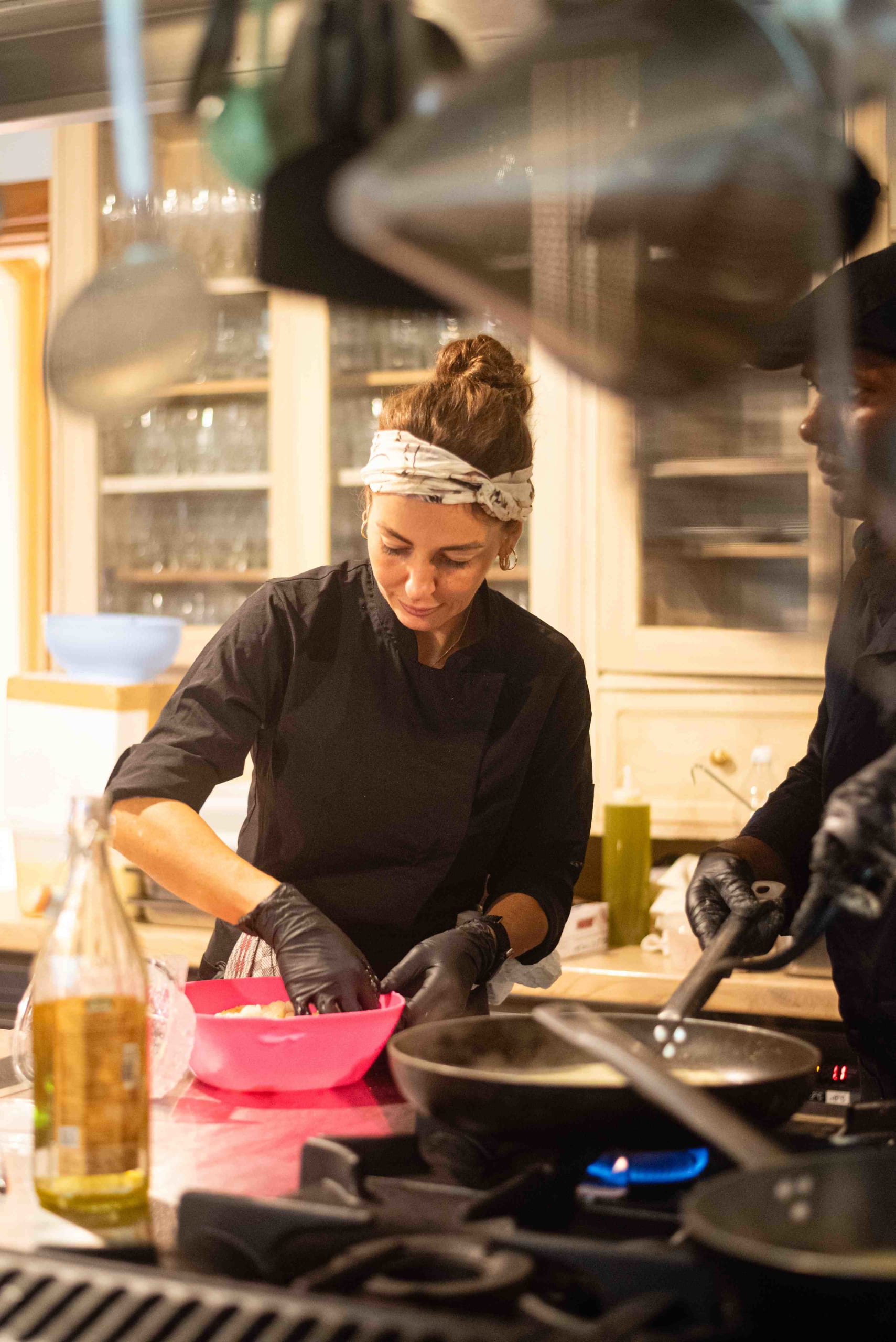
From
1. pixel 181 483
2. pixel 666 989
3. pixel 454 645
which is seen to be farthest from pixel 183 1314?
pixel 181 483

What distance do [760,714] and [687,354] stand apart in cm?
204

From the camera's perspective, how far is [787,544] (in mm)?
972

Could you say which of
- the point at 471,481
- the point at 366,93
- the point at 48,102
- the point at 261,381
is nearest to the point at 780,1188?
the point at 366,93

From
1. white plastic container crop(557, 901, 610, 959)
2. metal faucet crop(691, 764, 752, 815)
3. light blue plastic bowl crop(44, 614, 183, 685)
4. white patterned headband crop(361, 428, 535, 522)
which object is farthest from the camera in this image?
light blue plastic bowl crop(44, 614, 183, 685)

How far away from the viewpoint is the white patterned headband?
1.61 m

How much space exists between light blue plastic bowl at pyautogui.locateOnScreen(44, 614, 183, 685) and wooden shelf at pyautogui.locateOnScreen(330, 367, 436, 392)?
27.0 inches

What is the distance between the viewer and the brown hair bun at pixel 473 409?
165 centimetres

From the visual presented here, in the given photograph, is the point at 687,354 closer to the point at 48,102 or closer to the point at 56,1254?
the point at 56,1254

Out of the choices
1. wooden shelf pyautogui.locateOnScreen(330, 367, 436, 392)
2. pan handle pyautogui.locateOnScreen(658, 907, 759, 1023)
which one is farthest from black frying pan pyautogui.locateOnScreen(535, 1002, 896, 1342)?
wooden shelf pyautogui.locateOnScreen(330, 367, 436, 392)

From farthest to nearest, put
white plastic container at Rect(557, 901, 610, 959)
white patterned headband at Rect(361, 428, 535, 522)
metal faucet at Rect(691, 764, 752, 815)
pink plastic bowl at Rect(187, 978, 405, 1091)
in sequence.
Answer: metal faucet at Rect(691, 764, 752, 815)
white plastic container at Rect(557, 901, 610, 959)
white patterned headband at Rect(361, 428, 535, 522)
pink plastic bowl at Rect(187, 978, 405, 1091)

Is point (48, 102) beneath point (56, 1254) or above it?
above

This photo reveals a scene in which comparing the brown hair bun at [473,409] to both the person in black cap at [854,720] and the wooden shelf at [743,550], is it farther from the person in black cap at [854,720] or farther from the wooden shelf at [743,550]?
the person in black cap at [854,720]

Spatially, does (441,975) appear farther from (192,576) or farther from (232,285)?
(232,285)

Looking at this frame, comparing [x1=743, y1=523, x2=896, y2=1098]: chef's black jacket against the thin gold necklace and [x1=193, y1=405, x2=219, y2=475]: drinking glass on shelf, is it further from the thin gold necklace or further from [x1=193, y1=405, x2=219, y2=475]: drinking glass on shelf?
[x1=193, y1=405, x2=219, y2=475]: drinking glass on shelf
